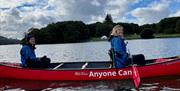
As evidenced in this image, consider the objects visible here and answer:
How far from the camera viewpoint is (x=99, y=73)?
17891 mm

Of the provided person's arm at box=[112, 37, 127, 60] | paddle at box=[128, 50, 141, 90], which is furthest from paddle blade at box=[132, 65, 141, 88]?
person's arm at box=[112, 37, 127, 60]

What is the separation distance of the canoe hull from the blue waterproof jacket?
36 cm

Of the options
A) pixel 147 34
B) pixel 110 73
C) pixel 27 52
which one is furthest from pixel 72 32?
pixel 110 73

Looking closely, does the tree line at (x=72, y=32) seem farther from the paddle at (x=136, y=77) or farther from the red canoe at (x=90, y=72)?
the paddle at (x=136, y=77)

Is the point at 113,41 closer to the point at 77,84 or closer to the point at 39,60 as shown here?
the point at 77,84

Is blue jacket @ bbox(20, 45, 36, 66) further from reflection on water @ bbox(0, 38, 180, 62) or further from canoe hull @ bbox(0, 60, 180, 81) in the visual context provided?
reflection on water @ bbox(0, 38, 180, 62)

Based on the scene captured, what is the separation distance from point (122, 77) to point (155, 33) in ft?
408

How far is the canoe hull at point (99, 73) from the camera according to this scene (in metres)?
17.5

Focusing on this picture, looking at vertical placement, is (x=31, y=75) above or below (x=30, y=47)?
below

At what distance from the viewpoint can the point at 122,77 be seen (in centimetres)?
1777

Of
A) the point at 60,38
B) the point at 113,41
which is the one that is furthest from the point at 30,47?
the point at 60,38

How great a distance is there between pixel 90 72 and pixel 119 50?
1547mm

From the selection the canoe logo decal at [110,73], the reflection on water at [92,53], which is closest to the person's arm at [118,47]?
the canoe logo decal at [110,73]

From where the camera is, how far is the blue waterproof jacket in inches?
689
